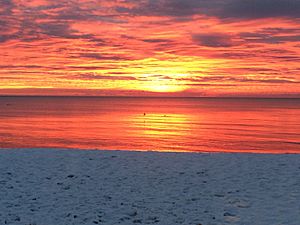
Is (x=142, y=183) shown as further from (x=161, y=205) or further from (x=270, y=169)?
(x=270, y=169)

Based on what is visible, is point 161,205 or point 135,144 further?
point 135,144

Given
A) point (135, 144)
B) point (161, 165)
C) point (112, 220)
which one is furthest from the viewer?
point (135, 144)

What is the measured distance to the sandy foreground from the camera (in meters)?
12.4

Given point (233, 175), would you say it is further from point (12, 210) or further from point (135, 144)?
point (135, 144)

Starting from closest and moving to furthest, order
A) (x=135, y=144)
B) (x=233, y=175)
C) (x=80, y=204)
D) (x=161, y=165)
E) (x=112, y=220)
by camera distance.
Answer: (x=112, y=220)
(x=80, y=204)
(x=233, y=175)
(x=161, y=165)
(x=135, y=144)

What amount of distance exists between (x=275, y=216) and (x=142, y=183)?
5534mm

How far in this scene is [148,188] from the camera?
601 inches

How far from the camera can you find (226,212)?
1260cm

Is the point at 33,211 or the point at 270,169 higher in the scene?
the point at 33,211

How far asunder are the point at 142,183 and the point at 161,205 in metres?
2.49

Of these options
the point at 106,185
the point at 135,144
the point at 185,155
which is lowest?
the point at 135,144

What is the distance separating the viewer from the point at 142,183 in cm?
1584

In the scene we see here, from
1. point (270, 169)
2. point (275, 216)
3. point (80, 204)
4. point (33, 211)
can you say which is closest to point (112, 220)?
point (80, 204)

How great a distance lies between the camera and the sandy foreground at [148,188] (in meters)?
12.4
